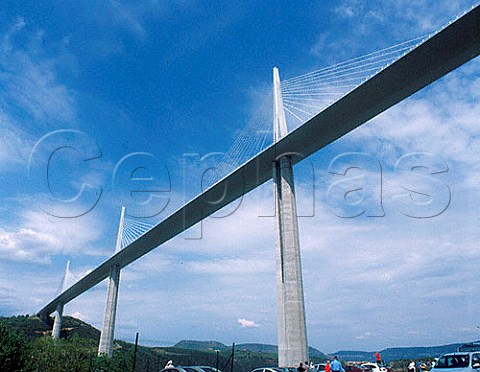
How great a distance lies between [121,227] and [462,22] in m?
56.3

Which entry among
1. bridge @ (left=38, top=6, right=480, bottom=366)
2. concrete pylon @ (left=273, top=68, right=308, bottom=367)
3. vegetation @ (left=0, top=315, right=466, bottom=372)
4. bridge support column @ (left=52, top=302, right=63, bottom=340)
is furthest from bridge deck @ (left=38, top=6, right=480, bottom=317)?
bridge support column @ (left=52, top=302, right=63, bottom=340)

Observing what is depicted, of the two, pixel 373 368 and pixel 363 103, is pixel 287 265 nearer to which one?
pixel 373 368

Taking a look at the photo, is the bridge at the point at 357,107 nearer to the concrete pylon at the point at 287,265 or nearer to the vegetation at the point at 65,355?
the concrete pylon at the point at 287,265

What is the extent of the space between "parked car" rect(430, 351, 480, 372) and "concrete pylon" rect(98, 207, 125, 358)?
5331 centimetres

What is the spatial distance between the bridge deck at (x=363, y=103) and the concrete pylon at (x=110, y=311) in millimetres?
25590

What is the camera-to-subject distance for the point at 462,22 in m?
19.2

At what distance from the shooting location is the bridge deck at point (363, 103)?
20.4m

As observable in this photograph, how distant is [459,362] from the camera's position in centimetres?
1307

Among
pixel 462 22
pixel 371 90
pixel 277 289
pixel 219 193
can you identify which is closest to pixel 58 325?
pixel 219 193

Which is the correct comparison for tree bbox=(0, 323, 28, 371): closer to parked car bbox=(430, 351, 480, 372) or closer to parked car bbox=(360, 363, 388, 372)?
parked car bbox=(360, 363, 388, 372)

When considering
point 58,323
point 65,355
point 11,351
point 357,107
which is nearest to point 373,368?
point 357,107

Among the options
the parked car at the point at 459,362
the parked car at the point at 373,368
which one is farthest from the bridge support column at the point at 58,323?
the parked car at the point at 459,362

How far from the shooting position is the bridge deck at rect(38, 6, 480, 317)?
20.4 metres

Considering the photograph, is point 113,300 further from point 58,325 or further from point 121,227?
point 58,325
